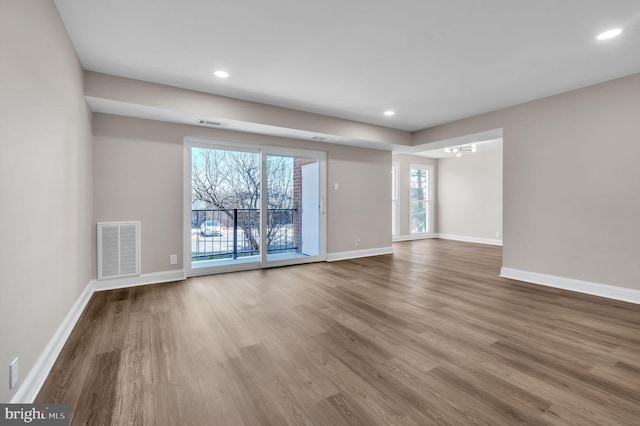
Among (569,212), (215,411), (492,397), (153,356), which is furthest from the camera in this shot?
(569,212)

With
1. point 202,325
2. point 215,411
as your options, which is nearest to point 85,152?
point 202,325

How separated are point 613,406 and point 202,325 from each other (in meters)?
2.87

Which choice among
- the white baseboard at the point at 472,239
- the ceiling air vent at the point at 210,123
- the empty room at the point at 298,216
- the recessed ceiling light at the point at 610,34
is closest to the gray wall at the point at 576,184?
the empty room at the point at 298,216

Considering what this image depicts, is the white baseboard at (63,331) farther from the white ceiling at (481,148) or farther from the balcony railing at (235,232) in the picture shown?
the white ceiling at (481,148)

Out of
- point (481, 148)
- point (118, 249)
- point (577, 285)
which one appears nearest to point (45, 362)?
point (118, 249)

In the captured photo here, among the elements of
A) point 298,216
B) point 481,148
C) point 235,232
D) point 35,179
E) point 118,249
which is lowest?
point 118,249

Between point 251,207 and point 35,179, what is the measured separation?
3278 mm

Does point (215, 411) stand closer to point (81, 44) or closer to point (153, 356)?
point (153, 356)

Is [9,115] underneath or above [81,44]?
underneath

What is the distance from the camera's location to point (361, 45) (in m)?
2.74

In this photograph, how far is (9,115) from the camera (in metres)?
1.43

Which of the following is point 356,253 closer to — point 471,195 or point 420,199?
point 420,199

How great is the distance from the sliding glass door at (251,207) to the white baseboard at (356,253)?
0.26 m

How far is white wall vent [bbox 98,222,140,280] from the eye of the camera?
371 cm
